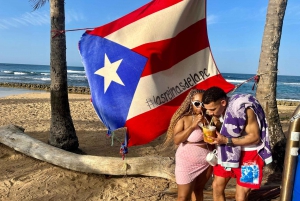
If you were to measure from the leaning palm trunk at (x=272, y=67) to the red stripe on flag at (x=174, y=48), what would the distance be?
1.32 m

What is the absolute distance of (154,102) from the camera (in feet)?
11.4

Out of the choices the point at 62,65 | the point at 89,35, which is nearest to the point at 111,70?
the point at 89,35

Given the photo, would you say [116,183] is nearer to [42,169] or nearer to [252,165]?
[42,169]

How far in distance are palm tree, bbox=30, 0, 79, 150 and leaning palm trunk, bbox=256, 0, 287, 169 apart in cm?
359

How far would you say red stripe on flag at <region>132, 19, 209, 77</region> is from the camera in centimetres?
348

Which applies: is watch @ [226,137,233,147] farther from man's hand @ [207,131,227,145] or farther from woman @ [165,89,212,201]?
woman @ [165,89,212,201]

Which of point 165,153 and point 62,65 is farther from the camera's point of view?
point 165,153

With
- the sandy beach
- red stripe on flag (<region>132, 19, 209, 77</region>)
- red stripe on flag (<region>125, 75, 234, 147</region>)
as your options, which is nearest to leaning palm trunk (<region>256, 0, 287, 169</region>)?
the sandy beach

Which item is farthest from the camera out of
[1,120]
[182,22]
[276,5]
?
[1,120]

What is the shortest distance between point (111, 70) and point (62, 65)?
2547 millimetres

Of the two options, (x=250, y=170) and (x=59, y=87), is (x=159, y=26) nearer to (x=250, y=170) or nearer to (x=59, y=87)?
(x=250, y=170)

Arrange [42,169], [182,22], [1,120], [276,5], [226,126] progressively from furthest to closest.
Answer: [1,120] < [42,169] < [276,5] < [182,22] < [226,126]

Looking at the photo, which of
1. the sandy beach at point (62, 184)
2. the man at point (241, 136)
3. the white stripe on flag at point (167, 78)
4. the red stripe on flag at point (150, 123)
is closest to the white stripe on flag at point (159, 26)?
the white stripe on flag at point (167, 78)

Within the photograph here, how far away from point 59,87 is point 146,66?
9.05ft
